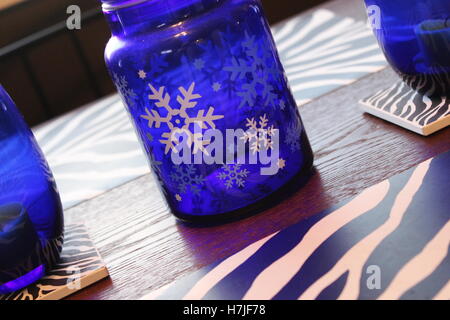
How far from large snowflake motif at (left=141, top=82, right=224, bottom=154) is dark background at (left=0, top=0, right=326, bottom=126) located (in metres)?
1.88

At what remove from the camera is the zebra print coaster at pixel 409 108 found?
66cm

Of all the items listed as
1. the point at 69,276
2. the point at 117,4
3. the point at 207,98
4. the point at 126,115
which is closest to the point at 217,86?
the point at 207,98

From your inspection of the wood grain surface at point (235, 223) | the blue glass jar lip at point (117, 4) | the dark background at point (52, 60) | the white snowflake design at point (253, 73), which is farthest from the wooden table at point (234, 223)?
the dark background at point (52, 60)

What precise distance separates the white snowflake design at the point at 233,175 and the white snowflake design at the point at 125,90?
0.33 feet

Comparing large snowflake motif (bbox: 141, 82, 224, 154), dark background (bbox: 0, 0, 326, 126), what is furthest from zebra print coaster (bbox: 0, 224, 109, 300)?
dark background (bbox: 0, 0, 326, 126)

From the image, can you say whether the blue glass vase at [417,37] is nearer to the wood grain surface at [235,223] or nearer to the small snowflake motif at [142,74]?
the wood grain surface at [235,223]

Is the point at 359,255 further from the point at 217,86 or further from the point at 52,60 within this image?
the point at 52,60

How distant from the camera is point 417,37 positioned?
64cm

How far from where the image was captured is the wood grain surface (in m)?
0.60

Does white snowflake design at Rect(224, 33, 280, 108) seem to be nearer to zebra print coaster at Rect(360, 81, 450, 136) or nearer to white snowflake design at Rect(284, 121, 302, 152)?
white snowflake design at Rect(284, 121, 302, 152)

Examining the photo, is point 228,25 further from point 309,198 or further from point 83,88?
point 83,88

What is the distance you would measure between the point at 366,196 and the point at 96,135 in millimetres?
585
